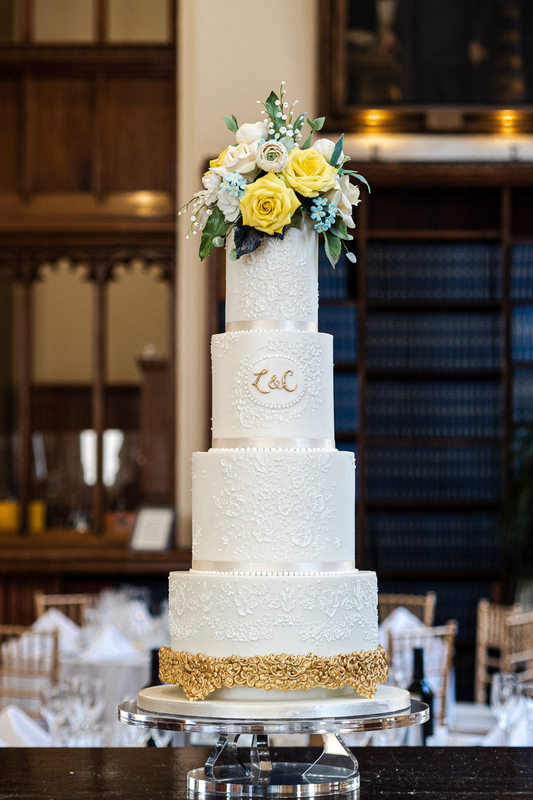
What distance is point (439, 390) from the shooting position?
23.0 ft

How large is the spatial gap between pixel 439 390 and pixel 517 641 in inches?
68.7

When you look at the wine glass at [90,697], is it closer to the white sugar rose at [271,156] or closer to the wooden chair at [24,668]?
the wooden chair at [24,668]

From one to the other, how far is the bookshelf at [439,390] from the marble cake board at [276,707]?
4568 mm

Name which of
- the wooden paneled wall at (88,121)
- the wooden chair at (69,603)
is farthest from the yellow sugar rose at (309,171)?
the wooden paneled wall at (88,121)

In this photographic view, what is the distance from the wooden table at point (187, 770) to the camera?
223cm

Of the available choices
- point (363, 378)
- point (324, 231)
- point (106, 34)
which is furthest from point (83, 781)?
point (106, 34)

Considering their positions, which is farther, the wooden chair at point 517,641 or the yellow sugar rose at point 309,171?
the wooden chair at point 517,641

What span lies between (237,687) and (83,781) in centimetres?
37

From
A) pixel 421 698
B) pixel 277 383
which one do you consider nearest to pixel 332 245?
pixel 277 383

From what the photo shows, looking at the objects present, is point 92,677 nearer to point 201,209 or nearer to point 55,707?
point 55,707

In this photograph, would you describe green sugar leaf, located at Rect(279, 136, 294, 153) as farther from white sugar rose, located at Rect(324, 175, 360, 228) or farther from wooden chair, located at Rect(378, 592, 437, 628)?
wooden chair, located at Rect(378, 592, 437, 628)

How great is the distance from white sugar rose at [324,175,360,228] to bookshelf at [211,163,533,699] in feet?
14.4

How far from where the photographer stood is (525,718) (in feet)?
10.7

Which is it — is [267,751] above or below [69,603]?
above
